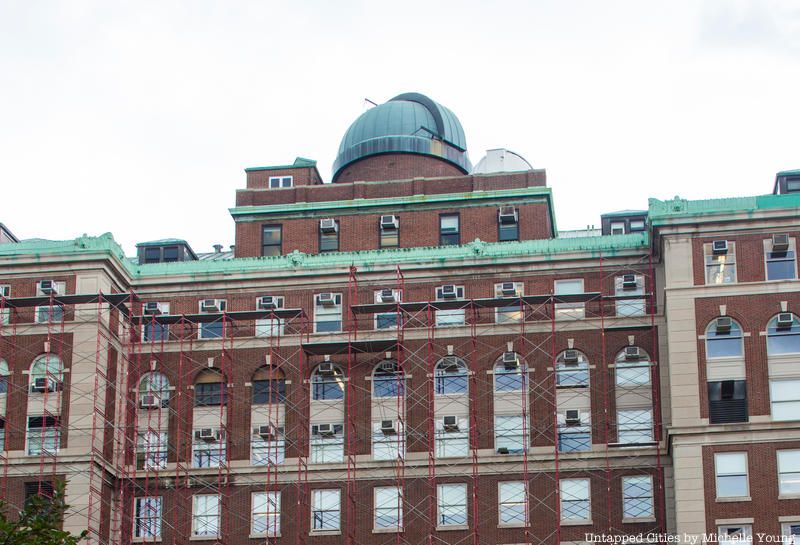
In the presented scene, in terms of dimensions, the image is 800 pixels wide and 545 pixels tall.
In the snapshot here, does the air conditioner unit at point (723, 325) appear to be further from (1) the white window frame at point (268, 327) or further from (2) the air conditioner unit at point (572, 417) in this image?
(1) the white window frame at point (268, 327)

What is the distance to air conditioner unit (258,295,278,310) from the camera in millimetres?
75688

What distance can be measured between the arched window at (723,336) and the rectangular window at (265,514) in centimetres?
1951

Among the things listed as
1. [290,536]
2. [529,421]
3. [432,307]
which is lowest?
[290,536]

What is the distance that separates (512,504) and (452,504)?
8.51ft

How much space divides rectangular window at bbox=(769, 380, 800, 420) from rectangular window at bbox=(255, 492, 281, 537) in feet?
69.9

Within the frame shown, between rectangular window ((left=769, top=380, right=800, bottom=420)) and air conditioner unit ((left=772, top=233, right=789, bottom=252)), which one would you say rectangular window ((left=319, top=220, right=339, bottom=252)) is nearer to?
air conditioner unit ((left=772, top=233, right=789, bottom=252))

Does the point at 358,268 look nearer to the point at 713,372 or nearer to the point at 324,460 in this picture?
the point at 324,460

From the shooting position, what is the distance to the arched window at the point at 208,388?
74375 millimetres

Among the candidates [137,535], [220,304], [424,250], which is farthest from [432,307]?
[137,535]

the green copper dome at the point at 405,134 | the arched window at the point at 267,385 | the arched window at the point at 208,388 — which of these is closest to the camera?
the arched window at the point at 267,385

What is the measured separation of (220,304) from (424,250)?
9664 mm

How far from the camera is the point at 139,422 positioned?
244 ft

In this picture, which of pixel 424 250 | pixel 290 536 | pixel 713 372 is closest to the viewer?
pixel 713 372

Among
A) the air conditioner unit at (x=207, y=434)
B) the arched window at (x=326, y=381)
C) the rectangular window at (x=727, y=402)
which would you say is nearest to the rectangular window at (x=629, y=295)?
the rectangular window at (x=727, y=402)
